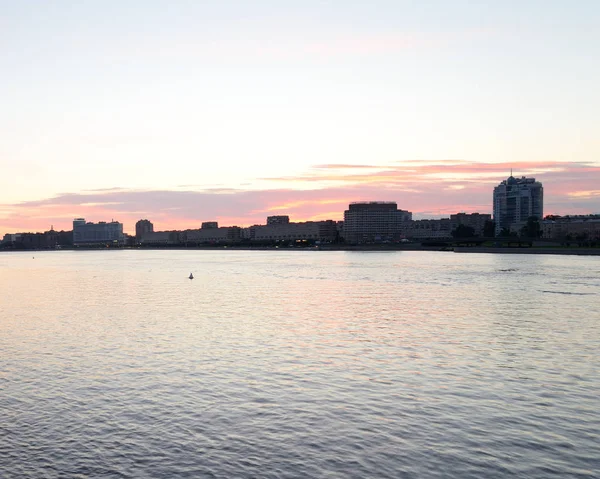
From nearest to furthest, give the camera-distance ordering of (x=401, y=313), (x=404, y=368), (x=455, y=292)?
1. (x=404, y=368)
2. (x=401, y=313)
3. (x=455, y=292)

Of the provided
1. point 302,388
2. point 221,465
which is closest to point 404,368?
point 302,388

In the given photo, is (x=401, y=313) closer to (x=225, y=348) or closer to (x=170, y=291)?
(x=225, y=348)

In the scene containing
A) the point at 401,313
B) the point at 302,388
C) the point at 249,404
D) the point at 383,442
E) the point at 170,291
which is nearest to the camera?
the point at 383,442

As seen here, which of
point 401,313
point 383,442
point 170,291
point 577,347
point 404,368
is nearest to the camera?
point 383,442

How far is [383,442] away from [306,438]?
215 centimetres

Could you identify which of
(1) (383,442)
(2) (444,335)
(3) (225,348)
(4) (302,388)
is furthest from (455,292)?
(1) (383,442)

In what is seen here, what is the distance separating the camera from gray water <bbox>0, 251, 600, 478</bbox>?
50.0ft

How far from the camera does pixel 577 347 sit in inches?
1176

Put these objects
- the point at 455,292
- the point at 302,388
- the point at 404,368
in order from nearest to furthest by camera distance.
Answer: the point at 302,388, the point at 404,368, the point at 455,292

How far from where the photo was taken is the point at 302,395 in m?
21.3

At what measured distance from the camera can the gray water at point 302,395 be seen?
15.2m

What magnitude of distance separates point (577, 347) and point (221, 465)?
71.1ft

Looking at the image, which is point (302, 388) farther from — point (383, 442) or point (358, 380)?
point (383, 442)

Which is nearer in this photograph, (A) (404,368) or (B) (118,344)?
(A) (404,368)
